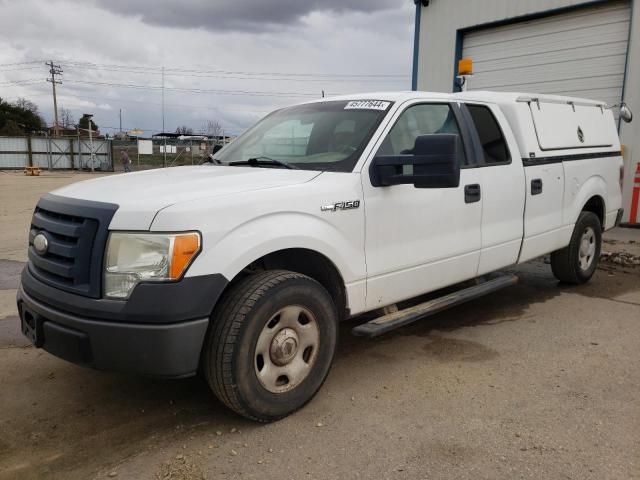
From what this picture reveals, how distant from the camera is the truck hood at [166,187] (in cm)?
262

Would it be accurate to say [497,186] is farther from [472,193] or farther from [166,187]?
[166,187]

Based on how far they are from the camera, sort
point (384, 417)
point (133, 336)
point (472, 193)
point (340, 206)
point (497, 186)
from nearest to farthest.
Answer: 1. point (133, 336)
2. point (384, 417)
3. point (340, 206)
4. point (472, 193)
5. point (497, 186)

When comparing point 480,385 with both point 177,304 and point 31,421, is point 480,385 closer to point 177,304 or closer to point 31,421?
point 177,304

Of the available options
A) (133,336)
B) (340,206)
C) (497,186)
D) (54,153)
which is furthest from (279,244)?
(54,153)

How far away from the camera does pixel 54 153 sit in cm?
3481

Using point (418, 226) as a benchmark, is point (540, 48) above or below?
above

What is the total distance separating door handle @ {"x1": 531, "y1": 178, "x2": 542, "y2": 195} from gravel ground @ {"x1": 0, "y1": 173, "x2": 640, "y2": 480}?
1164mm

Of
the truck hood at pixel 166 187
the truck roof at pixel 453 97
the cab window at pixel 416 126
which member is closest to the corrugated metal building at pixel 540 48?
the truck roof at pixel 453 97

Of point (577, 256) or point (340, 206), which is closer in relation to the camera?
point (340, 206)

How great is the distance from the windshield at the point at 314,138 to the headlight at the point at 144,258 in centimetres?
114

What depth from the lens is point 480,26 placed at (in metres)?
11.6

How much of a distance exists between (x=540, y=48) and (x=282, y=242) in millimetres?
Answer: 9812

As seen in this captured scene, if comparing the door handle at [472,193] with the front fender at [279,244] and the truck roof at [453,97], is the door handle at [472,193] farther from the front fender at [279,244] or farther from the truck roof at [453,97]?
the front fender at [279,244]

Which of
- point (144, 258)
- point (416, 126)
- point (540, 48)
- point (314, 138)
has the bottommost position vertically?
point (144, 258)
